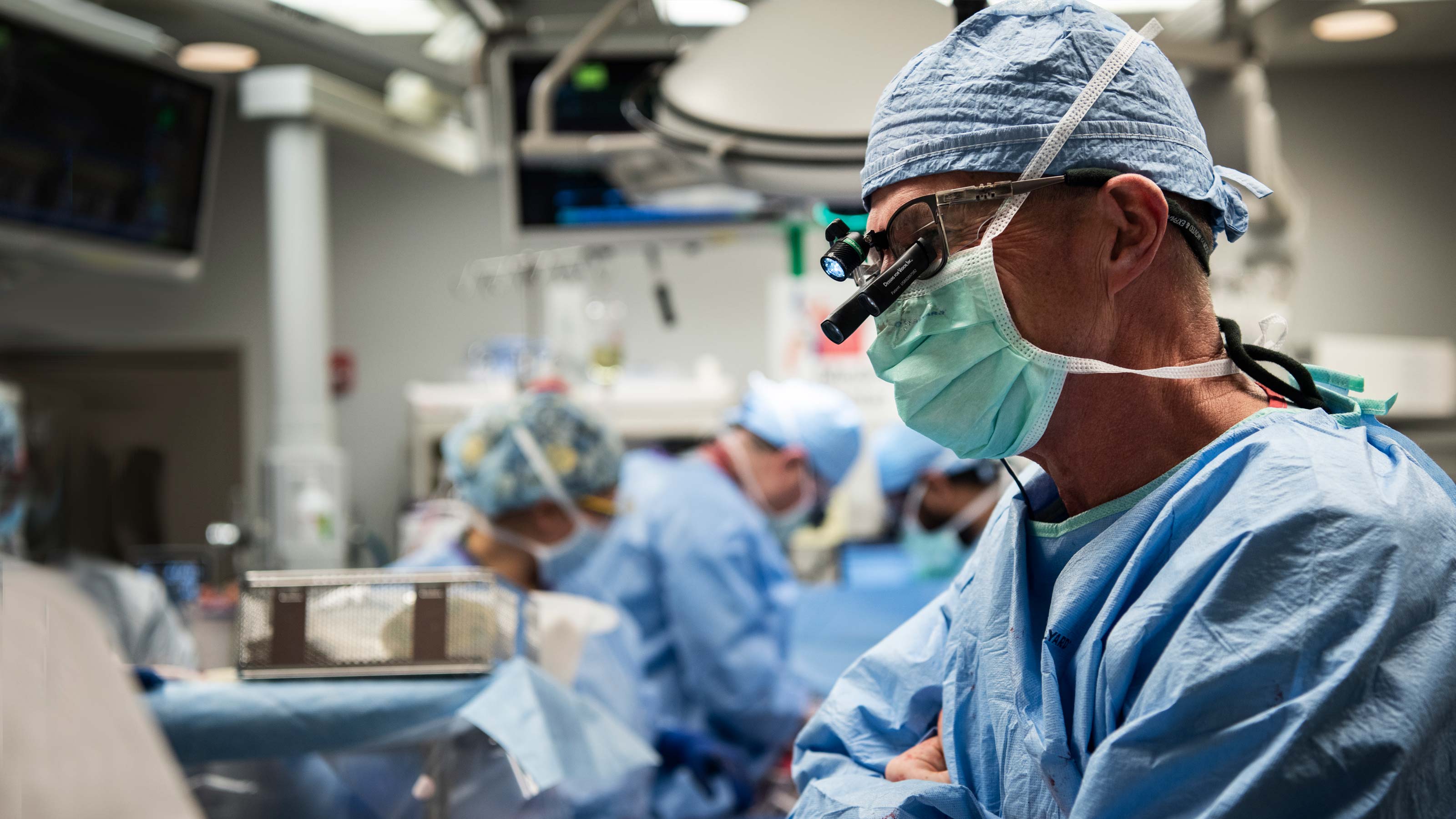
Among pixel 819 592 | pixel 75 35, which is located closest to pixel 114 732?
pixel 75 35

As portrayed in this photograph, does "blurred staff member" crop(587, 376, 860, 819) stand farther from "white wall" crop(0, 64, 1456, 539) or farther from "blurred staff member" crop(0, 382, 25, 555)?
"white wall" crop(0, 64, 1456, 539)

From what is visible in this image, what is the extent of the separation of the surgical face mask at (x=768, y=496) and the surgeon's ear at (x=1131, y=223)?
2.48 meters

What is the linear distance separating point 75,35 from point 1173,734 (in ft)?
11.3

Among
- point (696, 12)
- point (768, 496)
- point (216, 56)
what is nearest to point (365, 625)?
point (768, 496)

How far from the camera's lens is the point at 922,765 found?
3.66 ft

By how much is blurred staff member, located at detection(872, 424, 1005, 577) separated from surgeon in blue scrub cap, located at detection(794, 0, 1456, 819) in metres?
2.65

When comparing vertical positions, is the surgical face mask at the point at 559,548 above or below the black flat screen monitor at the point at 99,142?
below

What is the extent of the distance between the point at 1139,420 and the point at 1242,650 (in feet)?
0.82

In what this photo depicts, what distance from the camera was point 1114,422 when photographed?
993 mm

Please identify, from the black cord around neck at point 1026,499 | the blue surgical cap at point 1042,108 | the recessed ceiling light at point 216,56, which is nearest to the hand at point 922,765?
the black cord around neck at point 1026,499

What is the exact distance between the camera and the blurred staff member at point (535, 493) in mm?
2293

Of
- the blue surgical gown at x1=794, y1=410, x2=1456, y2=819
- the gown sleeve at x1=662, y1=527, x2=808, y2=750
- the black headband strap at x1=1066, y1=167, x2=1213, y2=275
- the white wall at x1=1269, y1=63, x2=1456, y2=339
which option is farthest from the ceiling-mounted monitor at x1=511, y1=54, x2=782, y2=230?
the white wall at x1=1269, y1=63, x2=1456, y2=339

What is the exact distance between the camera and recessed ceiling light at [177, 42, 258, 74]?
4.67 metres

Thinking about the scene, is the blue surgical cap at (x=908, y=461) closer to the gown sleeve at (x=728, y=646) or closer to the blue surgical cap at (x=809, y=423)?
the blue surgical cap at (x=809, y=423)
